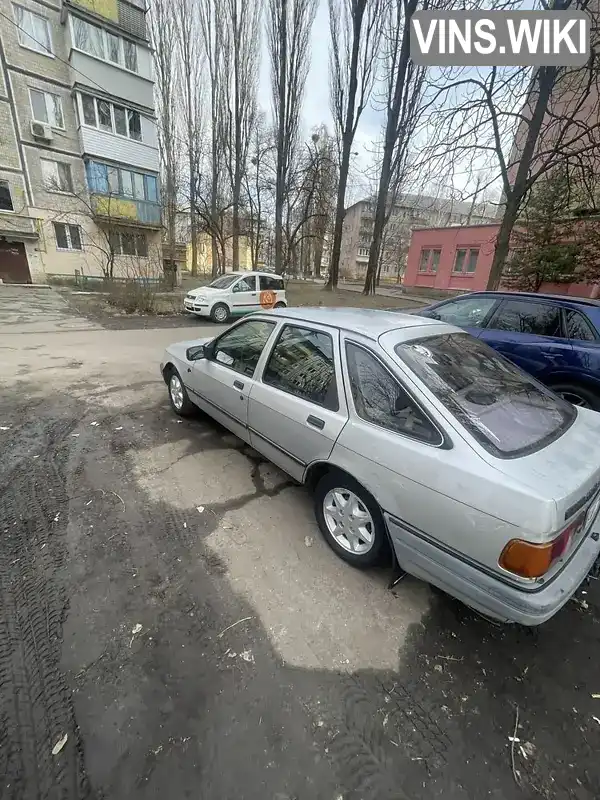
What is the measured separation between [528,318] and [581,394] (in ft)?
3.94

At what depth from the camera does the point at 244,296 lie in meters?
12.7

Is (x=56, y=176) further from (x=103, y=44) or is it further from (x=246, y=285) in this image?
(x=246, y=285)

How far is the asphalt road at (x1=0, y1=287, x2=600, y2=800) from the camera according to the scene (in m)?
1.48

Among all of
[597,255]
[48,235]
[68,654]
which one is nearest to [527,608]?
[68,654]

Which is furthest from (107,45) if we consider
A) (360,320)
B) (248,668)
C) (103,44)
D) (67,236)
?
(248,668)

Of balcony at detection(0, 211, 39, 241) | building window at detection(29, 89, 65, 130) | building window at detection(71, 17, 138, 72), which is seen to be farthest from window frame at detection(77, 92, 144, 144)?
balcony at detection(0, 211, 39, 241)

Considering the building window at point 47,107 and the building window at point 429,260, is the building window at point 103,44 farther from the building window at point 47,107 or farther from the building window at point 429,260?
the building window at point 429,260

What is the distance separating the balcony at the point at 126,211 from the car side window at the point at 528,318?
20581 millimetres

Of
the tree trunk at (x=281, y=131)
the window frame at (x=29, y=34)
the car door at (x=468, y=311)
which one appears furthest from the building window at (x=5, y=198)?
the car door at (x=468, y=311)

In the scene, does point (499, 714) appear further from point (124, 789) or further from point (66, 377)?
point (66, 377)

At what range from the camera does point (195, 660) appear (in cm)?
186

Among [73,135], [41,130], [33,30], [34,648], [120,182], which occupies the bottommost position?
[34,648]

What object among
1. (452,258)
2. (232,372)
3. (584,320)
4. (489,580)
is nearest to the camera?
(489,580)

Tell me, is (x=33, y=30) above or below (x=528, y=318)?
above
